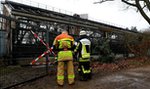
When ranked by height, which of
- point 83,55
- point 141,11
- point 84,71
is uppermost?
point 141,11

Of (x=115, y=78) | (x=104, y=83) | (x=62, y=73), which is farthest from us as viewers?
(x=115, y=78)

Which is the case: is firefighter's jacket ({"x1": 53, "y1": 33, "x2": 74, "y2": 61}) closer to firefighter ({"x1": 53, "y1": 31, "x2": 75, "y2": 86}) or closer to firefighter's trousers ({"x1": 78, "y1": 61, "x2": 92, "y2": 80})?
firefighter ({"x1": 53, "y1": 31, "x2": 75, "y2": 86})

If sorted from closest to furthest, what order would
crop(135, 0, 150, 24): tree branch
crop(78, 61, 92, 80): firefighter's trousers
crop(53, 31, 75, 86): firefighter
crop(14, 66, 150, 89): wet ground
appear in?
crop(14, 66, 150, 89): wet ground
crop(53, 31, 75, 86): firefighter
crop(78, 61, 92, 80): firefighter's trousers
crop(135, 0, 150, 24): tree branch

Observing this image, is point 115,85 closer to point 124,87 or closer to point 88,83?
point 124,87

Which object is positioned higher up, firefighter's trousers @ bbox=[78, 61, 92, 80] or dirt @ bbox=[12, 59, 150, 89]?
firefighter's trousers @ bbox=[78, 61, 92, 80]

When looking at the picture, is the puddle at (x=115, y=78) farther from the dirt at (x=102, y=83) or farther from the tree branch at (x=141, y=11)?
the tree branch at (x=141, y=11)

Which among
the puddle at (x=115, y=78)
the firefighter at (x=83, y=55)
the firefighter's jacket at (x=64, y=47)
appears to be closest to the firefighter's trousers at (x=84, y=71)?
the firefighter at (x=83, y=55)

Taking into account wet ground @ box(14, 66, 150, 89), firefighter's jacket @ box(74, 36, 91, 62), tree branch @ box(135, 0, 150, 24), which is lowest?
wet ground @ box(14, 66, 150, 89)

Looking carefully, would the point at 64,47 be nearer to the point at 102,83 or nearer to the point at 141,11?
the point at 102,83

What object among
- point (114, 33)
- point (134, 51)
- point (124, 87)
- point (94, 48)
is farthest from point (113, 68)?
point (114, 33)

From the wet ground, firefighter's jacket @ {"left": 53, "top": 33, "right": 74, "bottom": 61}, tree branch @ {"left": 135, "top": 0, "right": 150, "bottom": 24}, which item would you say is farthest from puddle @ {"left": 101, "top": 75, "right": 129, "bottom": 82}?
tree branch @ {"left": 135, "top": 0, "right": 150, "bottom": 24}

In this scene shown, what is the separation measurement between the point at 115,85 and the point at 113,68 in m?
3.66

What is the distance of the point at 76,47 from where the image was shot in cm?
870

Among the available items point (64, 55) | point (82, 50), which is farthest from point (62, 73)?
point (82, 50)
